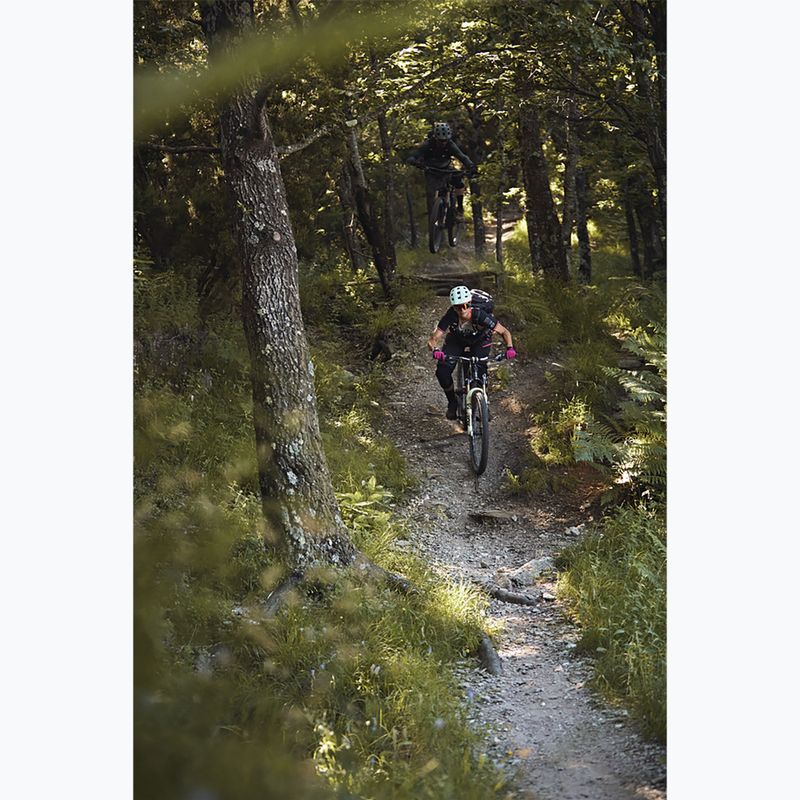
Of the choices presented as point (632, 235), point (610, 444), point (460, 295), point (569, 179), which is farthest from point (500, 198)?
point (610, 444)

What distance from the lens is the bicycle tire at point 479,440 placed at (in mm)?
3727

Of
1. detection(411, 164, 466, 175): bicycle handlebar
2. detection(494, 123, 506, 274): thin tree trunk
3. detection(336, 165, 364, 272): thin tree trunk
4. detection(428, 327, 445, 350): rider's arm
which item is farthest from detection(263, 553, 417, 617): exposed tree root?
detection(411, 164, 466, 175): bicycle handlebar

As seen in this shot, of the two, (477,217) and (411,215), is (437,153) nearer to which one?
(411,215)

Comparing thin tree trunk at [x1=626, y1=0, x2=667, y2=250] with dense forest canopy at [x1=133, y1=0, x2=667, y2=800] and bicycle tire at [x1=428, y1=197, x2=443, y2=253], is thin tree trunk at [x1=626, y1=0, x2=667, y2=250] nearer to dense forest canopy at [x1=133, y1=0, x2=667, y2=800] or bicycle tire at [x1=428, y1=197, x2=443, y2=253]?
dense forest canopy at [x1=133, y1=0, x2=667, y2=800]

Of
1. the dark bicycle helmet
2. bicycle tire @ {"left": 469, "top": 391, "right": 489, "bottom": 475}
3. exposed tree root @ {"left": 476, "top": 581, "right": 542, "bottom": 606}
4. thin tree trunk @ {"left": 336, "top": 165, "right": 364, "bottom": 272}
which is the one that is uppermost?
the dark bicycle helmet

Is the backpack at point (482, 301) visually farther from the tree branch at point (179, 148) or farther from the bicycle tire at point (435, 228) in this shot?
the tree branch at point (179, 148)

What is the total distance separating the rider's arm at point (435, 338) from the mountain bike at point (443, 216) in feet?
1.37

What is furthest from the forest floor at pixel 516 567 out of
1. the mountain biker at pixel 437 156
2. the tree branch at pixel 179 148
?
the tree branch at pixel 179 148

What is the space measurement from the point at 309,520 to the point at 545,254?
1.95m

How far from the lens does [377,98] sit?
12.0 ft

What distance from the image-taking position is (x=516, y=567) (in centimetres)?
344

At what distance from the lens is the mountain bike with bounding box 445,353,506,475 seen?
376 centimetres
